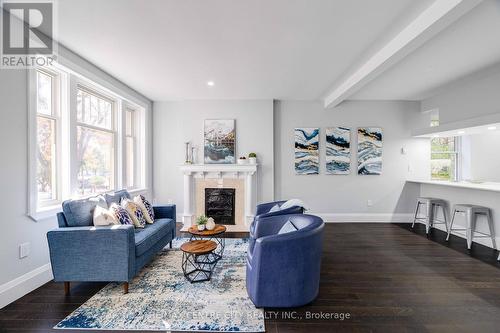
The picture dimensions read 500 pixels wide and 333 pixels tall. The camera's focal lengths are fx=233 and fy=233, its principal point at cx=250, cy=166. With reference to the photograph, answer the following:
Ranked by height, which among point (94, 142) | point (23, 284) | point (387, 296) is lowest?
point (387, 296)

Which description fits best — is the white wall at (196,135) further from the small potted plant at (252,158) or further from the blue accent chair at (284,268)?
the blue accent chair at (284,268)

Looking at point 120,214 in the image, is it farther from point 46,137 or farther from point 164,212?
point 46,137

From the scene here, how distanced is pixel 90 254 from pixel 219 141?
343 centimetres

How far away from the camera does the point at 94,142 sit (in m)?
3.88

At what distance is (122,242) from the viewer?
2420 mm

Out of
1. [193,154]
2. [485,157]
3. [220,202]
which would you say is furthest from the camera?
[193,154]

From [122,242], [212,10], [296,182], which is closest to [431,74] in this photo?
[296,182]

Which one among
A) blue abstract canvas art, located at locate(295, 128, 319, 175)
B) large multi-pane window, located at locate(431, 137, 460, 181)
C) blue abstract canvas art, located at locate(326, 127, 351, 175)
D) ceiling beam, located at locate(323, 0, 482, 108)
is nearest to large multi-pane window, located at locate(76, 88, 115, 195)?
blue abstract canvas art, located at locate(295, 128, 319, 175)

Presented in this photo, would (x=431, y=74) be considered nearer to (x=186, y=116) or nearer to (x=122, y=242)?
(x=186, y=116)

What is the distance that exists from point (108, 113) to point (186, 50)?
227 cm

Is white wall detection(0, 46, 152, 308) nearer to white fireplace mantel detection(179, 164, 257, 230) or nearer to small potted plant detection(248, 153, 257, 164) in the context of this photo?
white fireplace mantel detection(179, 164, 257, 230)

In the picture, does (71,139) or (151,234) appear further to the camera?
(71,139)

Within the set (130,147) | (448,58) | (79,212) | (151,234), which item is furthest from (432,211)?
(130,147)

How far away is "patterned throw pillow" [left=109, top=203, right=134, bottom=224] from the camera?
2.89 meters
